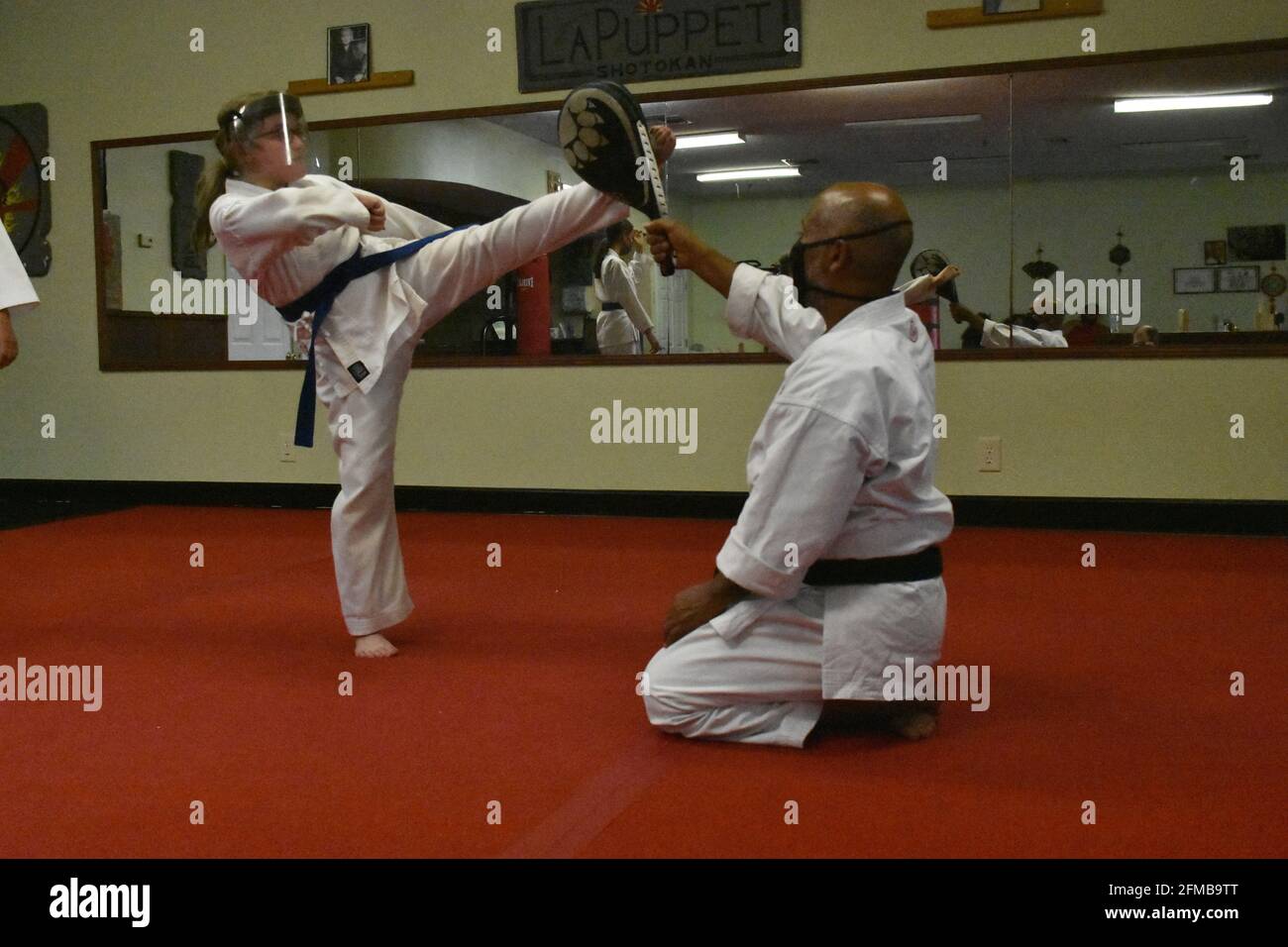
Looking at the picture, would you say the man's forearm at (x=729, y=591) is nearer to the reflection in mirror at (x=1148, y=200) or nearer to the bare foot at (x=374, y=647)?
the bare foot at (x=374, y=647)

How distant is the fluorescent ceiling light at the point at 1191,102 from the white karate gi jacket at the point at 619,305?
8.87 feet

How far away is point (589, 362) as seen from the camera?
221 inches

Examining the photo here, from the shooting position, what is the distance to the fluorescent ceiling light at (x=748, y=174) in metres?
6.66

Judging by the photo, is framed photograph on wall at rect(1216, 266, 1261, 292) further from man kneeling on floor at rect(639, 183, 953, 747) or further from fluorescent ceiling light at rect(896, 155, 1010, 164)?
man kneeling on floor at rect(639, 183, 953, 747)

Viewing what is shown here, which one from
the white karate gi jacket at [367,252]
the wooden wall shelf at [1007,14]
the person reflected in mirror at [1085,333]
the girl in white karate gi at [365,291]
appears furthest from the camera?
the person reflected in mirror at [1085,333]

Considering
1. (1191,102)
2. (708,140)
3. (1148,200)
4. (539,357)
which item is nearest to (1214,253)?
(1148,200)

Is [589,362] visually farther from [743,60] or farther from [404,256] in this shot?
[404,256]

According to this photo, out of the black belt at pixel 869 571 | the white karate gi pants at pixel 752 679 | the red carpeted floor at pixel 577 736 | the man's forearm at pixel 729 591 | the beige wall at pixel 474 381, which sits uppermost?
the beige wall at pixel 474 381

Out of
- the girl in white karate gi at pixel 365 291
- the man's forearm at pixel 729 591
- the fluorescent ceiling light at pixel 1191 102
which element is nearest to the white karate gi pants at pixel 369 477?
the girl in white karate gi at pixel 365 291

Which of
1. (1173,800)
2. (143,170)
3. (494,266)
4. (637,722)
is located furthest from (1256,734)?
(143,170)

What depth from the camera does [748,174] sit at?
670 centimetres

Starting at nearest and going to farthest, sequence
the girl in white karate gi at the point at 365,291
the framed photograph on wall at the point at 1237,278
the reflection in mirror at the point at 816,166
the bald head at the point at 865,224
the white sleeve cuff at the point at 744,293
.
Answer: the bald head at the point at 865,224 < the white sleeve cuff at the point at 744,293 < the girl in white karate gi at the point at 365,291 < the reflection in mirror at the point at 816,166 < the framed photograph on wall at the point at 1237,278

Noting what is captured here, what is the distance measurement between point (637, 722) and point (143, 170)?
5487 millimetres

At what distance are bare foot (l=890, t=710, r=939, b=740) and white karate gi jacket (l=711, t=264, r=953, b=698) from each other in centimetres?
14
